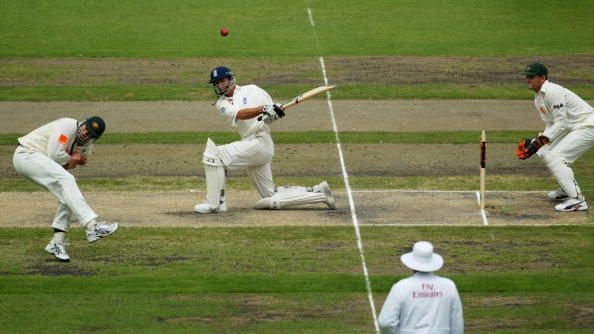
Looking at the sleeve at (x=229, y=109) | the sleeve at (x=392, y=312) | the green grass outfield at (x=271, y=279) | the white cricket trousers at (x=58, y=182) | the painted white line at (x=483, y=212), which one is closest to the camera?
the sleeve at (x=392, y=312)

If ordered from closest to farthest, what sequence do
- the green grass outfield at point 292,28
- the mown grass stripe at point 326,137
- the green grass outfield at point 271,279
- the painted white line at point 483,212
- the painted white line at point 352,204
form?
the green grass outfield at point 271,279, the painted white line at point 352,204, the painted white line at point 483,212, the mown grass stripe at point 326,137, the green grass outfield at point 292,28

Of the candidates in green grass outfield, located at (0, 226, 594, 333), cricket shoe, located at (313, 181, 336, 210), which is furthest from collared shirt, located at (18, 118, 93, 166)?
cricket shoe, located at (313, 181, 336, 210)

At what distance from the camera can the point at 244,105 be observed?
53.1ft

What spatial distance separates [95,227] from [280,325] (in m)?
3.14

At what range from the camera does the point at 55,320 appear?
12523 millimetres

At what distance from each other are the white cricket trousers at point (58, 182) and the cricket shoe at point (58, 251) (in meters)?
0.21

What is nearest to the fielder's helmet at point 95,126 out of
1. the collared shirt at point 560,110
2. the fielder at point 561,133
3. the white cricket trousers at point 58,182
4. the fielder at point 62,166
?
the fielder at point 62,166

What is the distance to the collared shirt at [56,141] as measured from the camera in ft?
47.6

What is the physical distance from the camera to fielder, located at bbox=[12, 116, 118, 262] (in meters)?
14.3

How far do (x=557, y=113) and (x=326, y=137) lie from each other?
5.72m

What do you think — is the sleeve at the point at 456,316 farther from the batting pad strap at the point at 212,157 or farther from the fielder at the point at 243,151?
the batting pad strap at the point at 212,157

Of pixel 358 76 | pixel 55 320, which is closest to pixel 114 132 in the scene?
pixel 358 76

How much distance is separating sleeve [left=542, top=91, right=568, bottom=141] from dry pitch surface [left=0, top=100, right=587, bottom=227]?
1.11 meters

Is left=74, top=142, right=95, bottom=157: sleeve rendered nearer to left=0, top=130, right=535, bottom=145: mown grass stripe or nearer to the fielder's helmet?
the fielder's helmet
